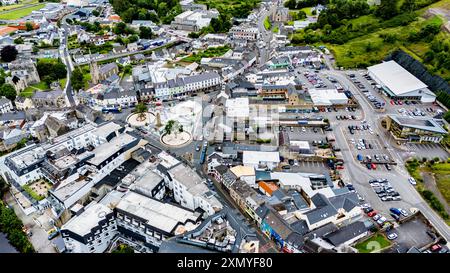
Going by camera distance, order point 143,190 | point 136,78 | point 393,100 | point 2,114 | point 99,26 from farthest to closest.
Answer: point 99,26, point 136,78, point 393,100, point 2,114, point 143,190

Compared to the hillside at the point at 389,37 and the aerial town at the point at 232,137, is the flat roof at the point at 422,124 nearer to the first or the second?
the aerial town at the point at 232,137

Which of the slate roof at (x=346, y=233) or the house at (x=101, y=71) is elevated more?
the house at (x=101, y=71)

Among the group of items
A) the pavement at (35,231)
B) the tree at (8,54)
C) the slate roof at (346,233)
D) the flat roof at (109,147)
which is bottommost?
the pavement at (35,231)

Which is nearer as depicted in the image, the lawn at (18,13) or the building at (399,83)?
the building at (399,83)

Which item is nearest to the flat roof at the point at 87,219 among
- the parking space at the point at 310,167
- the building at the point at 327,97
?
the parking space at the point at 310,167

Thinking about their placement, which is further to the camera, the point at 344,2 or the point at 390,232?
the point at 344,2

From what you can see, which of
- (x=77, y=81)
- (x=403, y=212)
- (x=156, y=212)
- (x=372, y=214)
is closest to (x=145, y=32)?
(x=77, y=81)

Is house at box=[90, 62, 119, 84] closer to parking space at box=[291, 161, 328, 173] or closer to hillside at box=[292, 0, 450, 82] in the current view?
parking space at box=[291, 161, 328, 173]
